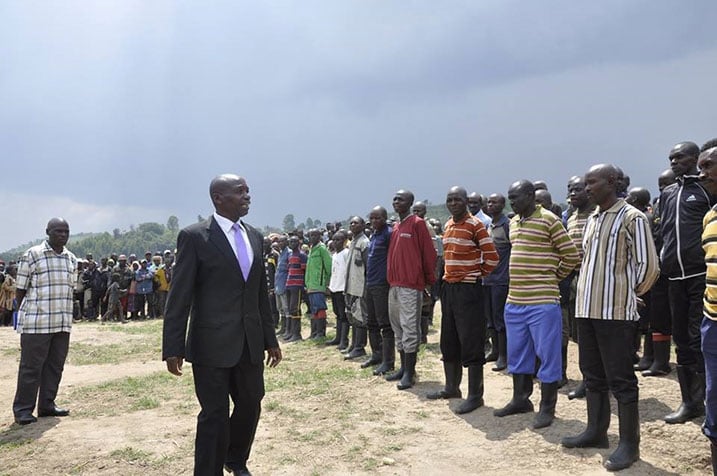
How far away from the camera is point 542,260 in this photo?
514cm

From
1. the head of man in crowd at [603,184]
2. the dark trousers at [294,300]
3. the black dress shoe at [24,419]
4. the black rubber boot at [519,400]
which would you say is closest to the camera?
the head of man in crowd at [603,184]

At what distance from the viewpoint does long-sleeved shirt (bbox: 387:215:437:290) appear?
6750 mm

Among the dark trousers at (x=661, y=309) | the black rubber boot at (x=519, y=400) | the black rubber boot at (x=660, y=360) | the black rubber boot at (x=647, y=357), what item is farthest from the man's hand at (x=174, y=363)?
the black rubber boot at (x=647, y=357)

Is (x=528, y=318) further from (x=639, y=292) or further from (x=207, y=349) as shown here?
(x=207, y=349)

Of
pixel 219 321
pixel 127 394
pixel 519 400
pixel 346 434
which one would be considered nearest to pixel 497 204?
pixel 519 400

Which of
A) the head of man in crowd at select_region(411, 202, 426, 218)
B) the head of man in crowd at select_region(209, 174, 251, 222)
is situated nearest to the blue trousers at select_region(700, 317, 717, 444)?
the head of man in crowd at select_region(209, 174, 251, 222)

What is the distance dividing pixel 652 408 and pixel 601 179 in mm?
2779

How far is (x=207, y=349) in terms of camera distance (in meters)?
3.75

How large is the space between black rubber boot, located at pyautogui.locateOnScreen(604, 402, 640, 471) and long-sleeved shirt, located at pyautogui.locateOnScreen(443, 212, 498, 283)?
2072 mm

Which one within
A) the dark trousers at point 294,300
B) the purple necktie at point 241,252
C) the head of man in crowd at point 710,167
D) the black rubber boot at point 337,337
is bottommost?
the black rubber boot at point 337,337

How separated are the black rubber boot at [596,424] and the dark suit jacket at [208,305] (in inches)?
110

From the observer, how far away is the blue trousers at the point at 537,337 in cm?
506

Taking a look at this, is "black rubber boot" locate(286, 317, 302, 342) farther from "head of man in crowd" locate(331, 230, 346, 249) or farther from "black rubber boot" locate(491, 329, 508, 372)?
"black rubber boot" locate(491, 329, 508, 372)

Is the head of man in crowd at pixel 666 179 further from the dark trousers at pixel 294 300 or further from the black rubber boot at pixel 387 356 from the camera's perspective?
the dark trousers at pixel 294 300
